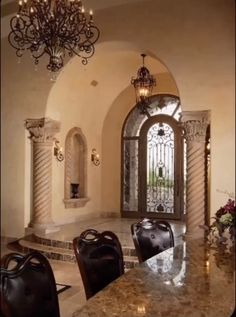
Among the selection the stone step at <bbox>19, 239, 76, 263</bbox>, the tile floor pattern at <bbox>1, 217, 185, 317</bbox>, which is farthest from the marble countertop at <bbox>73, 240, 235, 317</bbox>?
the stone step at <bbox>19, 239, 76, 263</bbox>

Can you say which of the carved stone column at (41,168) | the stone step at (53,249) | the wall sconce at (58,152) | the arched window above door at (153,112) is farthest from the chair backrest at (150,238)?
the arched window above door at (153,112)

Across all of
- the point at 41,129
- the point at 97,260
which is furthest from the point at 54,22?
the point at 41,129

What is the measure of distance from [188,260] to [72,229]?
5.49 metres

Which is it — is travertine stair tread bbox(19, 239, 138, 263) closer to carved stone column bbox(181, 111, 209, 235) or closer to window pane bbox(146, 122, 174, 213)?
carved stone column bbox(181, 111, 209, 235)

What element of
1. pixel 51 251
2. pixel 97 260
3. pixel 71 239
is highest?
pixel 97 260

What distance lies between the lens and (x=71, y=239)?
6812 millimetres

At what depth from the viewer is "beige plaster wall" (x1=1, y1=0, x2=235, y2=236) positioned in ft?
19.6

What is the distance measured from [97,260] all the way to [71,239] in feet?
14.1

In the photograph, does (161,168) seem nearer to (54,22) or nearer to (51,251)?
(51,251)

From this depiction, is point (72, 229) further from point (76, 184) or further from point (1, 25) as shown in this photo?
point (1, 25)

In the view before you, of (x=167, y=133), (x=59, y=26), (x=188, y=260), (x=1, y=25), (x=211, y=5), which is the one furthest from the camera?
(x=167, y=133)

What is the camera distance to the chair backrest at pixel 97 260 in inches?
99.7

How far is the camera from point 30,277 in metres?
1.88

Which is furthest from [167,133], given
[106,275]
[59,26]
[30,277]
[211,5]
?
[30,277]
